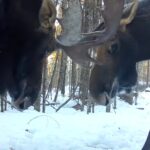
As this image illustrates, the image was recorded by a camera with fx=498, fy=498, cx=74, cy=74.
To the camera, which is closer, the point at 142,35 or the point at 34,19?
the point at 34,19

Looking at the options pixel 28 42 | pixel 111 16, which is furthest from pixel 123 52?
pixel 28 42

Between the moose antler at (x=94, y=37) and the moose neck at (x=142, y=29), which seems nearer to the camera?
the moose antler at (x=94, y=37)

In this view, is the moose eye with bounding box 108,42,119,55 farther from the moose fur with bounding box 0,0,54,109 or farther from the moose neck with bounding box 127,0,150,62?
the moose fur with bounding box 0,0,54,109

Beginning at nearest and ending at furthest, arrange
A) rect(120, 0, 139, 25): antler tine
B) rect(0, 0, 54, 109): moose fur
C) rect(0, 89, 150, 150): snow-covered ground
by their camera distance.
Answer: rect(0, 0, 54, 109): moose fur
rect(120, 0, 139, 25): antler tine
rect(0, 89, 150, 150): snow-covered ground

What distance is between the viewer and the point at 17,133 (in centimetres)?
752

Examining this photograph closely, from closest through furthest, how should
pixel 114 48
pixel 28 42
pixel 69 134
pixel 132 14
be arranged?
pixel 28 42
pixel 132 14
pixel 114 48
pixel 69 134

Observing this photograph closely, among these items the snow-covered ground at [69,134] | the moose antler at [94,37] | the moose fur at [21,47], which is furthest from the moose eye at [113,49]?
the snow-covered ground at [69,134]

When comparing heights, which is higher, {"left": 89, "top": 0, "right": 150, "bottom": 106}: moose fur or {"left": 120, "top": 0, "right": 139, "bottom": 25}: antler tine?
{"left": 120, "top": 0, "right": 139, "bottom": 25}: antler tine

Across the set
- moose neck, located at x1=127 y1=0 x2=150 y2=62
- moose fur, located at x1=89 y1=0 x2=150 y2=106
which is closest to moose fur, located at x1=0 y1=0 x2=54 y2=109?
moose fur, located at x1=89 y1=0 x2=150 y2=106

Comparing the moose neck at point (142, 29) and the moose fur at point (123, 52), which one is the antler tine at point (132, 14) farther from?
the moose neck at point (142, 29)

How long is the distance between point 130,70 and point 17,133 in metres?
2.31

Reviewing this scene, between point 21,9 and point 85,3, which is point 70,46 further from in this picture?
point 85,3

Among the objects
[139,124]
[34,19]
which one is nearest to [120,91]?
[34,19]

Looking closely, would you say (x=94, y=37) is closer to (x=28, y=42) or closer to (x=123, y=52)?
(x=123, y=52)
